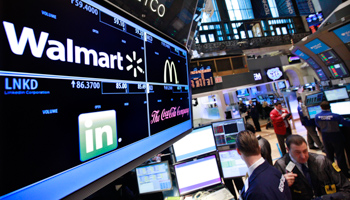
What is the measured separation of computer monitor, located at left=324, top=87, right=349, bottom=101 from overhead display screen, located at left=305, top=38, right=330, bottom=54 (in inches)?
48.0

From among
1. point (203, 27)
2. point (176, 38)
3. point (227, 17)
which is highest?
point (227, 17)

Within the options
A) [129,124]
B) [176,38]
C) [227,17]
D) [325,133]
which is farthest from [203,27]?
[129,124]

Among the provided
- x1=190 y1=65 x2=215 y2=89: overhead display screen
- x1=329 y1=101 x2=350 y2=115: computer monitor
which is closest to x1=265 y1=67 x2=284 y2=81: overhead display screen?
x1=190 y1=65 x2=215 y2=89: overhead display screen

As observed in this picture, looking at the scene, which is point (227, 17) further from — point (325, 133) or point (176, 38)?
point (176, 38)

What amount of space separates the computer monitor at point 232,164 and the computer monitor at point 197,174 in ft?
0.42

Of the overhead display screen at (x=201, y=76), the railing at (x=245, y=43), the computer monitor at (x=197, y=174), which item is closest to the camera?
the computer monitor at (x=197, y=174)

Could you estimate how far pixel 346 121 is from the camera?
334 centimetres

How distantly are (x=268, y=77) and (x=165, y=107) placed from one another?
37.0ft

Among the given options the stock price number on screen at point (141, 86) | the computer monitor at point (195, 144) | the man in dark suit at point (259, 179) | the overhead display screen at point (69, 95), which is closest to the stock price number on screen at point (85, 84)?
the overhead display screen at point (69, 95)

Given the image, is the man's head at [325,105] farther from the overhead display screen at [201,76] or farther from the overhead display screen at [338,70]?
the overhead display screen at [201,76]

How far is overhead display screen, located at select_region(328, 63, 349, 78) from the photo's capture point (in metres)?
4.49

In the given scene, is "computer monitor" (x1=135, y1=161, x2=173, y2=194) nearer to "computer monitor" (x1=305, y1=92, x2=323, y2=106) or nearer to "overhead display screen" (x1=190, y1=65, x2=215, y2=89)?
"computer monitor" (x1=305, y1=92, x2=323, y2=106)

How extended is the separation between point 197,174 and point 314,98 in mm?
5027

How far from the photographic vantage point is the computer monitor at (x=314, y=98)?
15.5 feet
